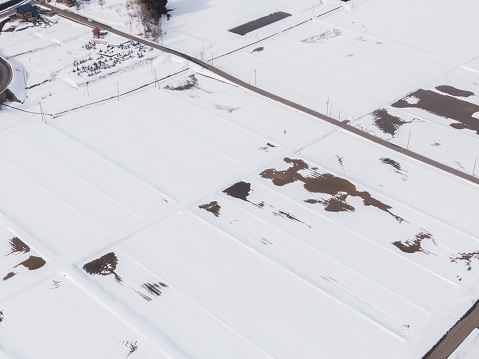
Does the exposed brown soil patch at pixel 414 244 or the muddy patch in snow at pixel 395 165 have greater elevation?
the muddy patch in snow at pixel 395 165

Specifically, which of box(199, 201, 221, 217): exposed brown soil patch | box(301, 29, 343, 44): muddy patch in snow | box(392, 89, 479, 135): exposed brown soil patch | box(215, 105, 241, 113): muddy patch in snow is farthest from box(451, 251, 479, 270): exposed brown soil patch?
box(301, 29, 343, 44): muddy patch in snow

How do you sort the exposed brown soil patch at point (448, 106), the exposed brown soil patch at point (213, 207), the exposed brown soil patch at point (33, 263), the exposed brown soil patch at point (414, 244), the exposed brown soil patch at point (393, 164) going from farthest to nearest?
1. the exposed brown soil patch at point (448, 106)
2. the exposed brown soil patch at point (393, 164)
3. the exposed brown soil patch at point (213, 207)
4. the exposed brown soil patch at point (414, 244)
5. the exposed brown soil patch at point (33, 263)

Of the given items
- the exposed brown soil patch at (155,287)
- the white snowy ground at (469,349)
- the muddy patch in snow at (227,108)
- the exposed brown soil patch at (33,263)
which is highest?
the muddy patch in snow at (227,108)

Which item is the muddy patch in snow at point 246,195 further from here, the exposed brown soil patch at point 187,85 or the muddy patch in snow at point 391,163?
the exposed brown soil patch at point 187,85

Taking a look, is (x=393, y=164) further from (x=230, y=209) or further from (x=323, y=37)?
(x=323, y=37)

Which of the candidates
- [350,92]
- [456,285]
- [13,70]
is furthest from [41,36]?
[456,285]

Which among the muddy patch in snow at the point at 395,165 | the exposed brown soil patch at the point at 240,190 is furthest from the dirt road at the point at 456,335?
the exposed brown soil patch at the point at 240,190

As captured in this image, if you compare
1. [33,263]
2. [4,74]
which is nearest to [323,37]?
[4,74]
